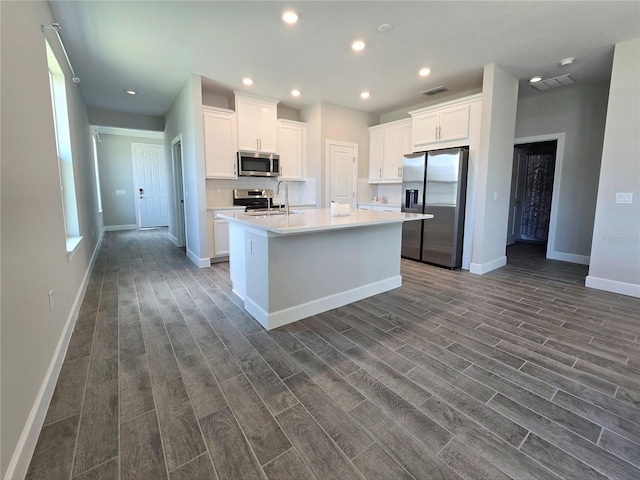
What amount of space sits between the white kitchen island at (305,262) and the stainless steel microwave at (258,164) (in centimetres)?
201

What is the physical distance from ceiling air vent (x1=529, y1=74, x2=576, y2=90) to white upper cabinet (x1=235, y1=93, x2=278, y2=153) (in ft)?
13.9

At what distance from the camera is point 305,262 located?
2734 millimetres

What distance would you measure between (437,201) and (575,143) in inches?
99.2

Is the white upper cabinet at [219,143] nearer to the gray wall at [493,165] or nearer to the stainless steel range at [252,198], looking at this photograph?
the stainless steel range at [252,198]

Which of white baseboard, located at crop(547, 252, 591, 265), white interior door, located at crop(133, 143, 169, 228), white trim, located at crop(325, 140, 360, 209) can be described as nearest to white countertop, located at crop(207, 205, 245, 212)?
white trim, located at crop(325, 140, 360, 209)

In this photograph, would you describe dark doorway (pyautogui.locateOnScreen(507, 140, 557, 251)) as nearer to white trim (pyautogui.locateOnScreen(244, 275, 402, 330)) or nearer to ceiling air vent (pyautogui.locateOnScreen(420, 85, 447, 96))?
ceiling air vent (pyautogui.locateOnScreen(420, 85, 447, 96))

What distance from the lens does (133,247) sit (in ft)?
20.0

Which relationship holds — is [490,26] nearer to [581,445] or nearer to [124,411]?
[581,445]

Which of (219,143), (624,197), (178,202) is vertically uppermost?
(219,143)

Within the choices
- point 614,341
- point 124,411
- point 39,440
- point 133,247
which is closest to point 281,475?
point 124,411

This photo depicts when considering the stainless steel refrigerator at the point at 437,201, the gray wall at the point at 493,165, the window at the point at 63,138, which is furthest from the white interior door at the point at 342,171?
the window at the point at 63,138

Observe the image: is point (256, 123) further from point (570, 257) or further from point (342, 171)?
point (570, 257)

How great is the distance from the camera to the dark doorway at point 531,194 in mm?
6512

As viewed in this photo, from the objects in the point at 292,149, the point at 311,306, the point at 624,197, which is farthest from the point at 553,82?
the point at 311,306
